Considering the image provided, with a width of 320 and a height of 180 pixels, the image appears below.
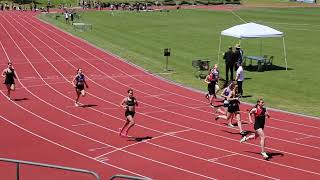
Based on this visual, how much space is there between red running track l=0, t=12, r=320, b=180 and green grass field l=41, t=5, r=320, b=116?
257 centimetres

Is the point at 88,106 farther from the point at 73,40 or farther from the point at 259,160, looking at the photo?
the point at 73,40

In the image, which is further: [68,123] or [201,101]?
[201,101]

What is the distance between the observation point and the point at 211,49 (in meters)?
37.9

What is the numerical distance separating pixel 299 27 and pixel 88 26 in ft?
67.9

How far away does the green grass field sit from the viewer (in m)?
23.9

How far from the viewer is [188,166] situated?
14.2 metres

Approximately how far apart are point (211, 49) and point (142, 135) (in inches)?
846

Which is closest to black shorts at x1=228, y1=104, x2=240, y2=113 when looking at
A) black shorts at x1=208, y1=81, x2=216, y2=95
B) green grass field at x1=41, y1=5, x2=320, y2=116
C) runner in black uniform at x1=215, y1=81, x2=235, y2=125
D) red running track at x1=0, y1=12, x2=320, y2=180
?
runner in black uniform at x1=215, y1=81, x2=235, y2=125

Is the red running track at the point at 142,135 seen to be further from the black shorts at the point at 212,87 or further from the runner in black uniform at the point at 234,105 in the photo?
the black shorts at the point at 212,87

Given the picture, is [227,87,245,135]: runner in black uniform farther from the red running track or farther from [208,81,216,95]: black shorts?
[208,81,216,95]: black shorts

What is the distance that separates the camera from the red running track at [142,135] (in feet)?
45.8

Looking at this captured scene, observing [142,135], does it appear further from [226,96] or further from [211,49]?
[211,49]

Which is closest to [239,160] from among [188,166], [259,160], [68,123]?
[259,160]

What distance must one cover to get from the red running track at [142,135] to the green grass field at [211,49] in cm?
257
